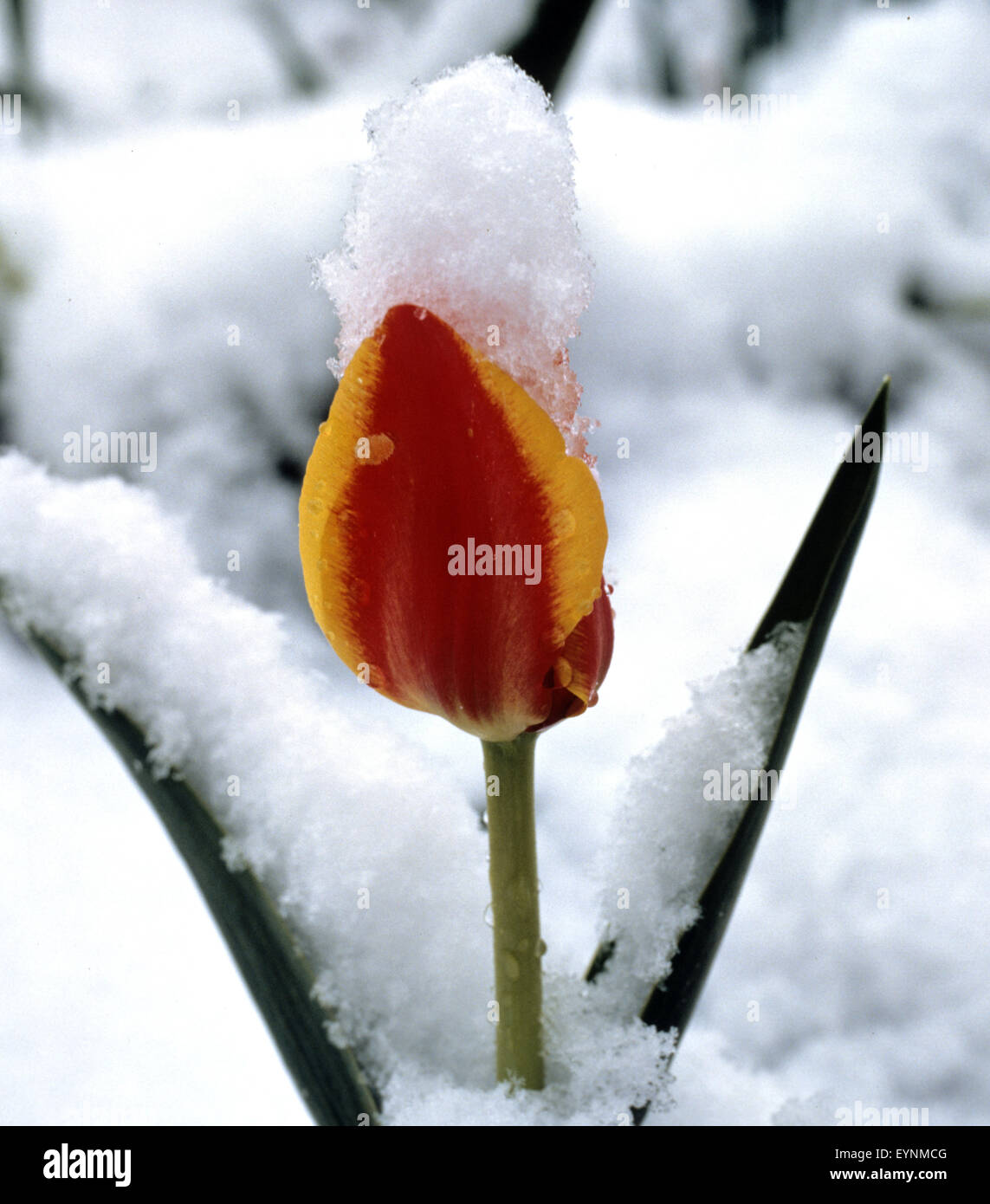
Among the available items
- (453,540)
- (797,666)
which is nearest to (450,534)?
(453,540)

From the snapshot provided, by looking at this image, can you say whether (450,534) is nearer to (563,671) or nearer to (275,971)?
(563,671)

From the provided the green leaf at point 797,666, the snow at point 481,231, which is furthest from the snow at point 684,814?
the snow at point 481,231

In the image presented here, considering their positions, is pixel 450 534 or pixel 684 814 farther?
pixel 684 814

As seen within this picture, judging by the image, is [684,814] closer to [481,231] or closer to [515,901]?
[515,901]

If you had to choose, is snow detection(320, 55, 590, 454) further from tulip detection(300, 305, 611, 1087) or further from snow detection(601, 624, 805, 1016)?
snow detection(601, 624, 805, 1016)

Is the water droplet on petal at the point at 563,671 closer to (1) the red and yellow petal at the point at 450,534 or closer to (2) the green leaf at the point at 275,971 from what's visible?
(1) the red and yellow petal at the point at 450,534

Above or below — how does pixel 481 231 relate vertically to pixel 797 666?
above
